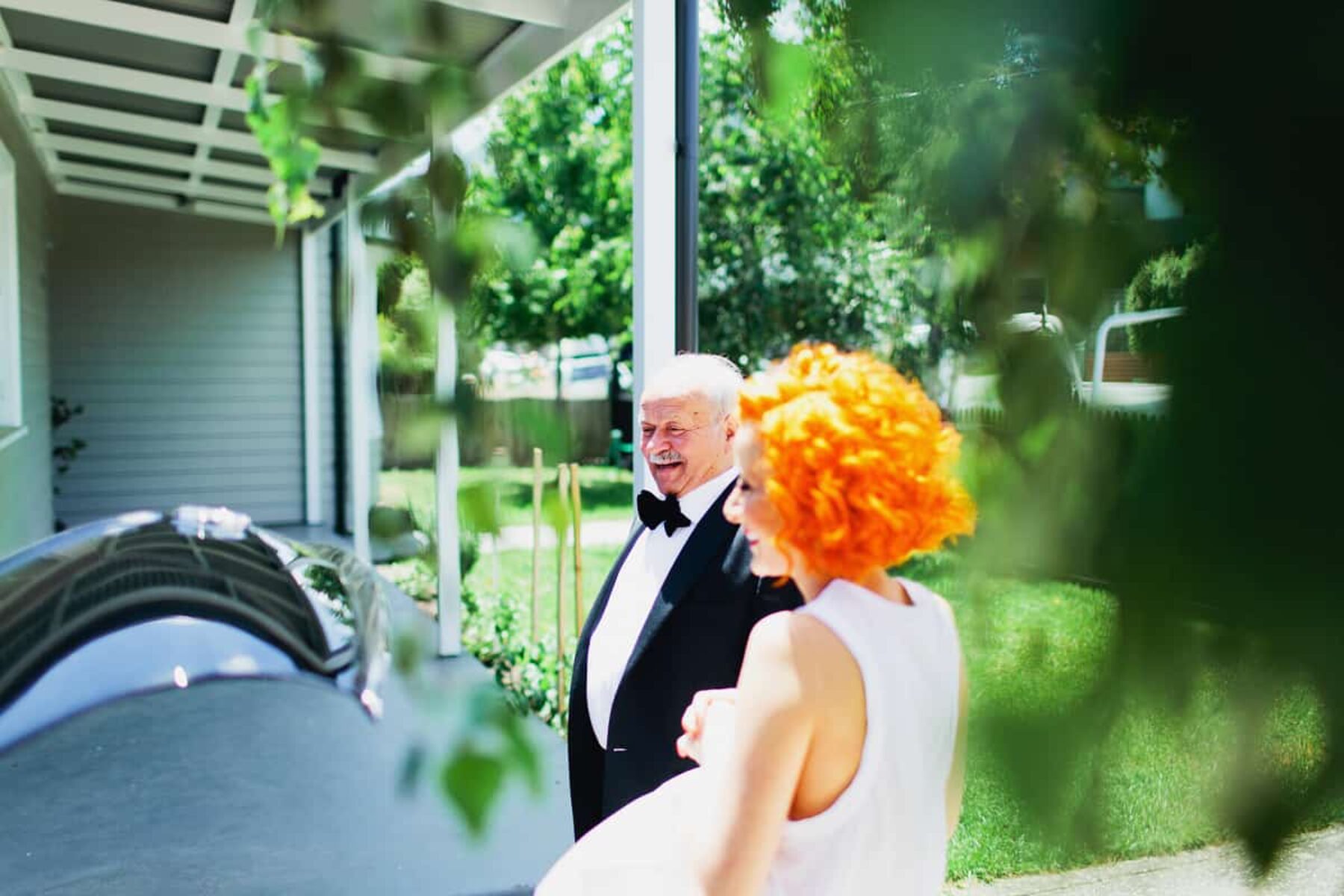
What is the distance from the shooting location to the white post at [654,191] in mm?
3627

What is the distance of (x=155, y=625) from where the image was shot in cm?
251

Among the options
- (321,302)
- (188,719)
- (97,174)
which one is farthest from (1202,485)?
(321,302)

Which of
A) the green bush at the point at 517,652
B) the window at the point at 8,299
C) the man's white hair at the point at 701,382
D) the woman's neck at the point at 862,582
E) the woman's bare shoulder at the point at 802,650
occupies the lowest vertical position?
the green bush at the point at 517,652

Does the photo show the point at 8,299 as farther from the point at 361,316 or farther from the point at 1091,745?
the point at 1091,745

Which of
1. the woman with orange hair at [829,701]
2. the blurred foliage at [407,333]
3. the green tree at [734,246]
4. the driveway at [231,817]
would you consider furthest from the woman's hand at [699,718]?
the green tree at [734,246]

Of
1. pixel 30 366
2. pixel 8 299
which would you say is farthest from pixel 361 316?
pixel 30 366

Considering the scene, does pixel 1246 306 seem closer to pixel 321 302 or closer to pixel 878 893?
pixel 878 893

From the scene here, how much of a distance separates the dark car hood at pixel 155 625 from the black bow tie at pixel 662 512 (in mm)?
650

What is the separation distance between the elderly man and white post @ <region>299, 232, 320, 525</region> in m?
8.95

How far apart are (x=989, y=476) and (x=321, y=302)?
11.1m

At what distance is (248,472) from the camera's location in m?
10.9

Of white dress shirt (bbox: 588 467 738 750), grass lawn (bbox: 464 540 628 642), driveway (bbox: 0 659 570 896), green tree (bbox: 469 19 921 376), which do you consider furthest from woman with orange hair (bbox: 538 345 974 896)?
green tree (bbox: 469 19 921 376)

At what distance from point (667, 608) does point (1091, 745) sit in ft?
5.54

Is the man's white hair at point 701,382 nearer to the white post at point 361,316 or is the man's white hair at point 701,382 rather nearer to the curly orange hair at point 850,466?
the curly orange hair at point 850,466
